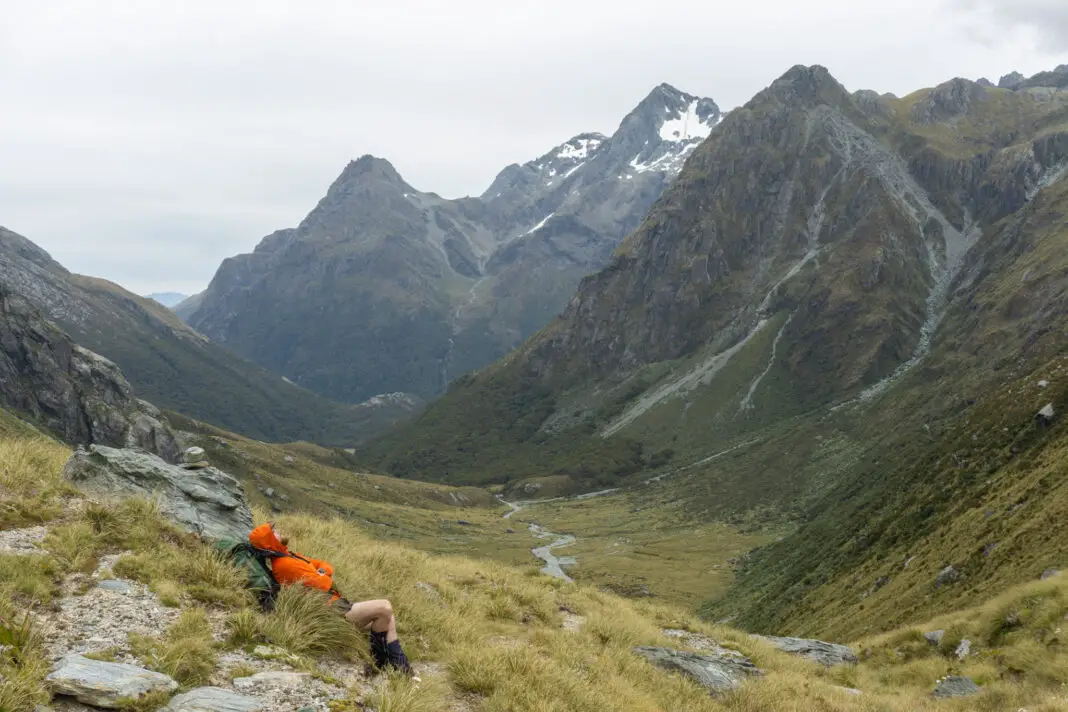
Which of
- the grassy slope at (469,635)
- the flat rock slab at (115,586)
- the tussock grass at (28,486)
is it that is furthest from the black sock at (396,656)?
the tussock grass at (28,486)

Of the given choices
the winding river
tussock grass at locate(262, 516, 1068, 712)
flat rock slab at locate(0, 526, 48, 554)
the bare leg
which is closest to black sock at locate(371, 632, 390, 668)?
the bare leg

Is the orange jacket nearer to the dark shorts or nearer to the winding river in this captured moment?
the dark shorts

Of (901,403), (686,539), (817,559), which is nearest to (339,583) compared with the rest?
(817,559)

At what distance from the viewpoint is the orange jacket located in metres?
12.4

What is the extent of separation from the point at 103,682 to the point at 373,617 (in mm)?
4470

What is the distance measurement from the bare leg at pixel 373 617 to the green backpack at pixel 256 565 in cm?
162

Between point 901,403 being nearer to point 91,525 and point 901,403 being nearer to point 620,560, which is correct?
point 620,560

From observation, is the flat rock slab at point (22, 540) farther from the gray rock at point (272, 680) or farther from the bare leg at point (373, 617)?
the bare leg at point (373, 617)

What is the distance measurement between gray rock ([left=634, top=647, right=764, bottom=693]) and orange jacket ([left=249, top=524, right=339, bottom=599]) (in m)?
8.41

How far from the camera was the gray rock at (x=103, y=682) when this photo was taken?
806cm

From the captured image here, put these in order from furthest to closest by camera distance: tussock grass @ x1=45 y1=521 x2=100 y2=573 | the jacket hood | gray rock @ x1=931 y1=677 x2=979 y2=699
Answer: gray rock @ x1=931 y1=677 x2=979 y2=699, the jacket hood, tussock grass @ x1=45 y1=521 x2=100 y2=573

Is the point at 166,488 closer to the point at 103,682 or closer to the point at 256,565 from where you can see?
the point at 256,565

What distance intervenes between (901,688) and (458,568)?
1391cm

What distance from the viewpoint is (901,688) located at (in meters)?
18.7
